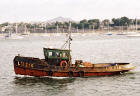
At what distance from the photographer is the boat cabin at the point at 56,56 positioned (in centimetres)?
3984

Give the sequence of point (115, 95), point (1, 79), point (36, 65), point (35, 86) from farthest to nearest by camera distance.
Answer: point (1, 79) → point (36, 65) → point (35, 86) → point (115, 95)

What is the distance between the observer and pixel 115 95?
104 ft

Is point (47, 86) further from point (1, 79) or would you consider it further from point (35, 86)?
point (1, 79)

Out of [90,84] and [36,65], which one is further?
[36,65]

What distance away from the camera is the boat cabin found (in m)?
39.8

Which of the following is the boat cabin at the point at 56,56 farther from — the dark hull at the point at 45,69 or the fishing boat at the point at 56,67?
the dark hull at the point at 45,69

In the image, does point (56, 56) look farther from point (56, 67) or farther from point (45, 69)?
point (45, 69)

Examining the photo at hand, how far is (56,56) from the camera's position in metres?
39.9

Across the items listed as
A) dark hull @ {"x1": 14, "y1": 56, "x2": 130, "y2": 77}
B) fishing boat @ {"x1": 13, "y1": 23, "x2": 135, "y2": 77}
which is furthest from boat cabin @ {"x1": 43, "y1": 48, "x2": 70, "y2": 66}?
dark hull @ {"x1": 14, "y1": 56, "x2": 130, "y2": 77}

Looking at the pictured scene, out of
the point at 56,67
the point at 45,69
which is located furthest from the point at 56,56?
the point at 45,69

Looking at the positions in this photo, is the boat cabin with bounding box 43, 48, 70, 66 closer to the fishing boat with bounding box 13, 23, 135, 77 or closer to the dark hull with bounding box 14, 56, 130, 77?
the fishing boat with bounding box 13, 23, 135, 77

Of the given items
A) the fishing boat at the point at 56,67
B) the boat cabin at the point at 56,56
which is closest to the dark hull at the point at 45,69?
the fishing boat at the point at 56,67

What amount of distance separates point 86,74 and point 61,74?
3040 millimetres

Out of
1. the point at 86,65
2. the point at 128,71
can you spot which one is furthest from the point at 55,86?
the point at 128,71
